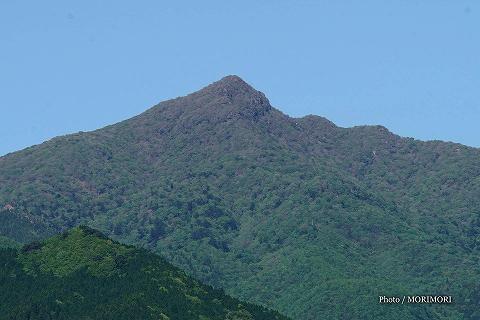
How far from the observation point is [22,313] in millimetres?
191250

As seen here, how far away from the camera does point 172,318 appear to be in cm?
19975

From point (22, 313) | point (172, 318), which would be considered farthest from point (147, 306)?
point (22, 313)

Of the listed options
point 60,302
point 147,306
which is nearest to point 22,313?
point 60,302

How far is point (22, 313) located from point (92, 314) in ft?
39.6

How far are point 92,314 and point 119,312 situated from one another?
494cm

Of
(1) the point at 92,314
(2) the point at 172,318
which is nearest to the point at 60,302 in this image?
(1) the point at 92,314

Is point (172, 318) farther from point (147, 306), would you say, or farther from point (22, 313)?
point (22, 313)

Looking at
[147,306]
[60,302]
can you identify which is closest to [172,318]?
[147,306]

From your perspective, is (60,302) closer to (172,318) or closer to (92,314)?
(92,314)

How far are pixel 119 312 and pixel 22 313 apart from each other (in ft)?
54.2

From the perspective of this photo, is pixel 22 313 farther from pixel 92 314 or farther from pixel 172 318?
pixel 172 318

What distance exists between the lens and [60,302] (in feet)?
655

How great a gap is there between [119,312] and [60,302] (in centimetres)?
1260
